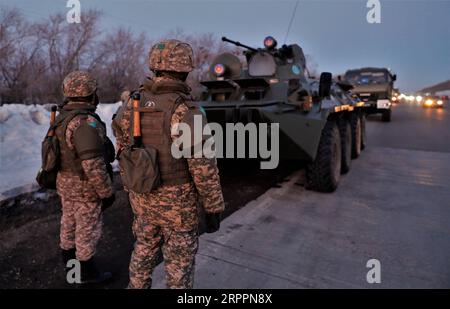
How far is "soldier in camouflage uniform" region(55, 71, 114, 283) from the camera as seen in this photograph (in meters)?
2.31

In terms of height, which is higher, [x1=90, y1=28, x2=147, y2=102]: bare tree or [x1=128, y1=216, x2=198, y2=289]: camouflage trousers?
[x1=90, y1=28, x2=147, y2=102]: bare tree

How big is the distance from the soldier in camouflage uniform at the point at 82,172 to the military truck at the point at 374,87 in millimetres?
12644

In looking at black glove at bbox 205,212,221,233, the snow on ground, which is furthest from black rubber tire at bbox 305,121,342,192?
the snow on ground

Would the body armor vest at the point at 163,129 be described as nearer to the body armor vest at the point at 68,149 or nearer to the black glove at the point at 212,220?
the black glove at the point at 212,220

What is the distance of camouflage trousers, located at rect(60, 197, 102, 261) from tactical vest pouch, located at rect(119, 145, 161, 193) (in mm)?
784

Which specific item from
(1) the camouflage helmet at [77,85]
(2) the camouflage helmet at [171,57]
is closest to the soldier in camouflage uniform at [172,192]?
(2) the camouflage helmet at [171,57]

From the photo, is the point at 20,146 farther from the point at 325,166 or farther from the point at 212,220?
the point at 212,220

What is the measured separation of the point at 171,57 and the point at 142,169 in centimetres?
60

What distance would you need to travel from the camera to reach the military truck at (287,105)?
3.77 m

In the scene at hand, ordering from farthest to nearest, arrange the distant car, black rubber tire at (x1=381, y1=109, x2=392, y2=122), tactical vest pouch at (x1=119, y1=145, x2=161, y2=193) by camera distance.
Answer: the distant car → black rubber tire at (x1=381, y1=109, x2=392, y2=122) → tactical vest pouch at (x1=119, y1=145, x2=161, y2=193)

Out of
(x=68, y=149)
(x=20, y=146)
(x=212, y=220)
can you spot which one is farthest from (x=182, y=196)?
(x=20, y=146)

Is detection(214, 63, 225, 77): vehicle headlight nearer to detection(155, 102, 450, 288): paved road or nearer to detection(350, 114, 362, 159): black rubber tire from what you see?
detection(155, 102, 450, 288): paved road

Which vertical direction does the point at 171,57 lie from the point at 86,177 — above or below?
above

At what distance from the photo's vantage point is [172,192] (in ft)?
6.32
